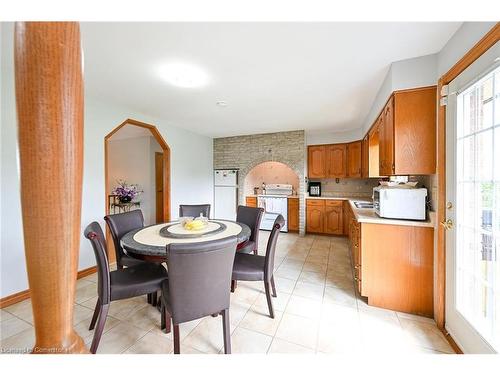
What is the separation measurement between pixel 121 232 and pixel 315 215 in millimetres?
3800

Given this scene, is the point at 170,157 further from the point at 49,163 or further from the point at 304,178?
the point at 49,163

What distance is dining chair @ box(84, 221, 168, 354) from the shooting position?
4.81 feet

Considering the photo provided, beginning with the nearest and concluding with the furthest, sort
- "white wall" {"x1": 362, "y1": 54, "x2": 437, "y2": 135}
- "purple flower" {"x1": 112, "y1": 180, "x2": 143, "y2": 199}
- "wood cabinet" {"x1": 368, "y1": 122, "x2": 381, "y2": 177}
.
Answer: "white wall" {"x1": 362, "y1": 54, "x2": 437, "y2": 135}, "wood cabinet" {"x1": 368, "y1": 122, "x2": 381, "y2": 177}, "purple flower" {"x1": 112, "y1": 180, "x2": 143, "y2": 199}

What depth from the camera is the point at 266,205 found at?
5047 mm

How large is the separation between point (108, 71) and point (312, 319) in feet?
10.1

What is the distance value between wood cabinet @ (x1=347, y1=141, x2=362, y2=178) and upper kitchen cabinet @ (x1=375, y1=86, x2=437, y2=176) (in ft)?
8.46

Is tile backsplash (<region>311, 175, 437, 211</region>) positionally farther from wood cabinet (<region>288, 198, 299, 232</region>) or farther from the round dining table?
the round dining table

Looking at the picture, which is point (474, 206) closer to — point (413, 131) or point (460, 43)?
point (413, 131)

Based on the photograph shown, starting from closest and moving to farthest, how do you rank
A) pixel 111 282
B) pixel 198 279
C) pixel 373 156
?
1. pixel 198 279
2. pixel 111 282
3. pixel 373 156

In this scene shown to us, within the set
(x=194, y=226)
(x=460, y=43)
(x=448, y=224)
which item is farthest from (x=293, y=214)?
(x=460, y=43)

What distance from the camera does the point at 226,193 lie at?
5293mm

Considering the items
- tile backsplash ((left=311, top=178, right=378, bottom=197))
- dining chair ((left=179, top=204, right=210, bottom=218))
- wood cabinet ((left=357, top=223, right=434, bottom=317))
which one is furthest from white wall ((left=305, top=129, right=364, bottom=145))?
wood cabinet ((left=357, top=223, right=434, bottom=317))

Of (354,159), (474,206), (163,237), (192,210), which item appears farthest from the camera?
(354,159)

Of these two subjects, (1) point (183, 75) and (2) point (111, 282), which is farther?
(1) point (183, 75)
